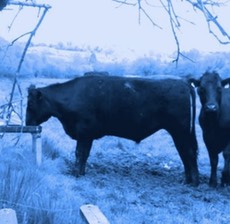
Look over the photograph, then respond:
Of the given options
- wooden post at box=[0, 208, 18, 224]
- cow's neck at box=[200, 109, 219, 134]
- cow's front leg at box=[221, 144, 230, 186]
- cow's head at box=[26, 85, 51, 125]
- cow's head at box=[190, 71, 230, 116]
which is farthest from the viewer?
cow's head at box=[26, 85, 51, 125]

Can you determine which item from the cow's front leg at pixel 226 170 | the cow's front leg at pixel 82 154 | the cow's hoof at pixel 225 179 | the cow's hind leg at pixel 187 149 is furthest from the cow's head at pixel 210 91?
the cow's front leg at pixel 82 154

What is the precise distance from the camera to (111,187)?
25.2ft

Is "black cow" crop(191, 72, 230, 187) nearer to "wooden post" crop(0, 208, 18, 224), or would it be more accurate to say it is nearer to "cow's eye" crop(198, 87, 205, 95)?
"cow's eye" crop(198, 87, 205, 95)

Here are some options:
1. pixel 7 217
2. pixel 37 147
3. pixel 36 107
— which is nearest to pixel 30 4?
pixel 7 217

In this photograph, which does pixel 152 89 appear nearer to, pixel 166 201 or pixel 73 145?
pixel 166 201

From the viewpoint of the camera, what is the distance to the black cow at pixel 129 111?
8.81m

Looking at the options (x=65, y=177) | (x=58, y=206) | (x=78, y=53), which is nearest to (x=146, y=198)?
(x=65, y=177)

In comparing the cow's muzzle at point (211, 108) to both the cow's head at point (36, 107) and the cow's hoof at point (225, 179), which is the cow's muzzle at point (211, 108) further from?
the cow's head at point (36, 107)

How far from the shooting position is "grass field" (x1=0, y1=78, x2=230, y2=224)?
446cm

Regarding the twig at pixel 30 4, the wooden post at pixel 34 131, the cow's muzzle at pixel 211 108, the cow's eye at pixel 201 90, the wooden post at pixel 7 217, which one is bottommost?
the wooden post at pixel 34 131

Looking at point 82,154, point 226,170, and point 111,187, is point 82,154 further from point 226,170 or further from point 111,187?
point 226,170

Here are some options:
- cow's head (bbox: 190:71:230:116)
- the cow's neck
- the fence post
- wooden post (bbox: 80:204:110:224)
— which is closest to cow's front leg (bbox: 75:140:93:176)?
the fence post

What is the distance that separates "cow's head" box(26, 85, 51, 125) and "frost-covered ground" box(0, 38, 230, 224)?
378mm

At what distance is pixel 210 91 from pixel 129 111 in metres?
1.48
